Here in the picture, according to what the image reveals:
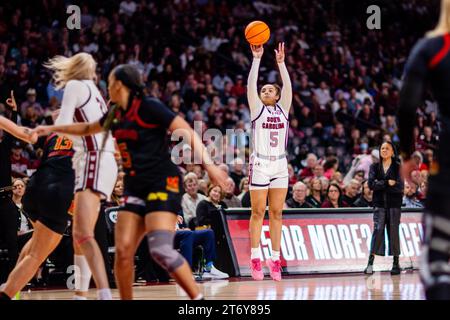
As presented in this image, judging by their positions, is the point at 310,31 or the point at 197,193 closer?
the point at 197,193

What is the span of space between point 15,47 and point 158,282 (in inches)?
329

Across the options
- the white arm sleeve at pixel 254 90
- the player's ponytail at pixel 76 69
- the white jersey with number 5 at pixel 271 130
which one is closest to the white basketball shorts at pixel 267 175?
the white jersey with number 5 at pixel 271 130

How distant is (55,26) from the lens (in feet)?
61.9

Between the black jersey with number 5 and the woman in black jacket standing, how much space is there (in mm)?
6811

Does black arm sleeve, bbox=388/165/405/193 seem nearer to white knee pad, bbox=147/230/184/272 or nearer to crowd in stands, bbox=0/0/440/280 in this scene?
crowd in stands, bbox=0/0/440/280

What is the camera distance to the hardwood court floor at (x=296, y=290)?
8852 mm

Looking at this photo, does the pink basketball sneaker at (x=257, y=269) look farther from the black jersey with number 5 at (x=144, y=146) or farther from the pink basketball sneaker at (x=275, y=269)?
the black jersey with number 5 at (x=144, y=146)

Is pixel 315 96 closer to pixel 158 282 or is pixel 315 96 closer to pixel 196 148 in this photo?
pixel 158 282

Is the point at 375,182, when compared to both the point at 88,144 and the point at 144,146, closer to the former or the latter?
the point at 88,144

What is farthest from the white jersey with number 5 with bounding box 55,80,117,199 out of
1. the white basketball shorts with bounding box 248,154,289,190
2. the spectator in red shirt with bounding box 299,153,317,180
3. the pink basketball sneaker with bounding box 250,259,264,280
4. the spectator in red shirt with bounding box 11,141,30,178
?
the spectator in red shirt with bounding box 299,153,317,180

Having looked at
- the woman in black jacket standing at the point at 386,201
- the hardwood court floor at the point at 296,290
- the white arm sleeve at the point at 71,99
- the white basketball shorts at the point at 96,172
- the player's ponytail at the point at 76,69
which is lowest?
the hardwood court floor at the point at 296,290

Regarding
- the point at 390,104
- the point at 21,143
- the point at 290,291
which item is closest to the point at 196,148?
the point at 290,291

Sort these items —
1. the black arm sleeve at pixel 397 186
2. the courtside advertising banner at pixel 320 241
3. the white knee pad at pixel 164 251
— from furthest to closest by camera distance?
the courtside advertising banner at pixel 320 241 < the black arm sleeve at pixel 397 186 < the white knee pad at pixel 164 251

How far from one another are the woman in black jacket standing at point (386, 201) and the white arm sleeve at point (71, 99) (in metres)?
6.50
